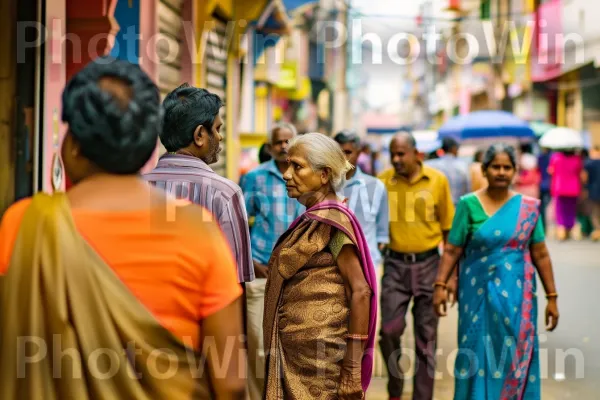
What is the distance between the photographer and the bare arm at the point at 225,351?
238 centimetres

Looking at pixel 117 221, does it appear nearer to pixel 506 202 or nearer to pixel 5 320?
pixel 5 320

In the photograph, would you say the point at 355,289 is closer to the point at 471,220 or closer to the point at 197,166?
the point at 197,166

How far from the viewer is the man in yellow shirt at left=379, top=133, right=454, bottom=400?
21.7ft

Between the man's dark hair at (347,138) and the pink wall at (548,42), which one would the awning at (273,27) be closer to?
the man's dark hair at (347,138)

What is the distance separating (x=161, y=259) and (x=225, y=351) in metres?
0.32

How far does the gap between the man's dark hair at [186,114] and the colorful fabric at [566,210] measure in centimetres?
1578

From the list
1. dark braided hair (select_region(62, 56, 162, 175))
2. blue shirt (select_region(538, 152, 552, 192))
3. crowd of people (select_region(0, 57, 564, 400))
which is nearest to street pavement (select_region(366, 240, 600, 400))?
crowd of people (select_region(0, 57, 564, 400))

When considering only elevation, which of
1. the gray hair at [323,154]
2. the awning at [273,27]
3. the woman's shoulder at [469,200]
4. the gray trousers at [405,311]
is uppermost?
the awning at [273,27]

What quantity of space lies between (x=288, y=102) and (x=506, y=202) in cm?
3911

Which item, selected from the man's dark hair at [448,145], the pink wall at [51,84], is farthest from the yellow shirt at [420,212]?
the man's dark hair at [448,145]

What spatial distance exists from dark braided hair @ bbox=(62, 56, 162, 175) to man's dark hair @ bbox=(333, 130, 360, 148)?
15.5ft

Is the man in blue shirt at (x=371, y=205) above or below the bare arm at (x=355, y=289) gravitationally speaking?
above

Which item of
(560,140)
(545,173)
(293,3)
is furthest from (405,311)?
(560,140)

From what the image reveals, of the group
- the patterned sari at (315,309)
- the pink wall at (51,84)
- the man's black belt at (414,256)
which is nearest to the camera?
the patterned sari at (315,309)
